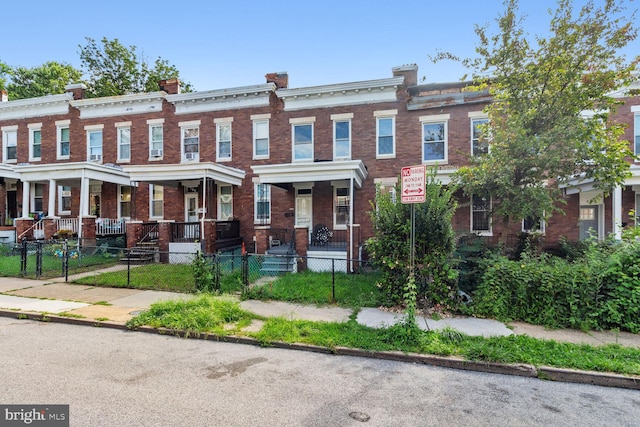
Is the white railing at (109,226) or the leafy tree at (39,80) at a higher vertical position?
the leafy tree at (39,80)

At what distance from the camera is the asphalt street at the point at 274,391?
3.47m

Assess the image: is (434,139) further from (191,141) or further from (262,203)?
A: (191,141)

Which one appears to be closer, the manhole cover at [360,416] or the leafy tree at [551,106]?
the manhole cover at [360,416]

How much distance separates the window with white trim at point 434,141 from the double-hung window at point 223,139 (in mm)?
9859

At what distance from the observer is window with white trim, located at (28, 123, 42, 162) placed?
19.7 m

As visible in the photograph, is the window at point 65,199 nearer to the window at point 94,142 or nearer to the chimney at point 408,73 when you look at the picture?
the window at point 94,142

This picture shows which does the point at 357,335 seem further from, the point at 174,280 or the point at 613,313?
the point at 174,280

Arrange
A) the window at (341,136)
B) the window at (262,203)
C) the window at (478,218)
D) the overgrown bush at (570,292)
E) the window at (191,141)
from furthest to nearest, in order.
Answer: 1. the window at (191,141)
2. the window at (262,203)
3. the window at (341,136)
4. the window at (478,218)
5. the overgrown bush at (570,292)

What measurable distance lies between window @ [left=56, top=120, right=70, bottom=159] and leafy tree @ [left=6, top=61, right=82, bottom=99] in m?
11.3

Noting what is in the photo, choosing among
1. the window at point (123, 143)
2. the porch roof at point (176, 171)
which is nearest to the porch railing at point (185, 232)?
the porch roof at point (176, 171)

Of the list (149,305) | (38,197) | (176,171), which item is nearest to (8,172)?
(38,197)

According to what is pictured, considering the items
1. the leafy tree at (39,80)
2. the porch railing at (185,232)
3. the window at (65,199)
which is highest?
the leafy tree at (39,80)

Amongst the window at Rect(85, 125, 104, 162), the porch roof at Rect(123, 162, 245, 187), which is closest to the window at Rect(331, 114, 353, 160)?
the porch roof at Rect(123, 162, 245, 187)

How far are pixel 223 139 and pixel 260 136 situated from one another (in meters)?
2.12
